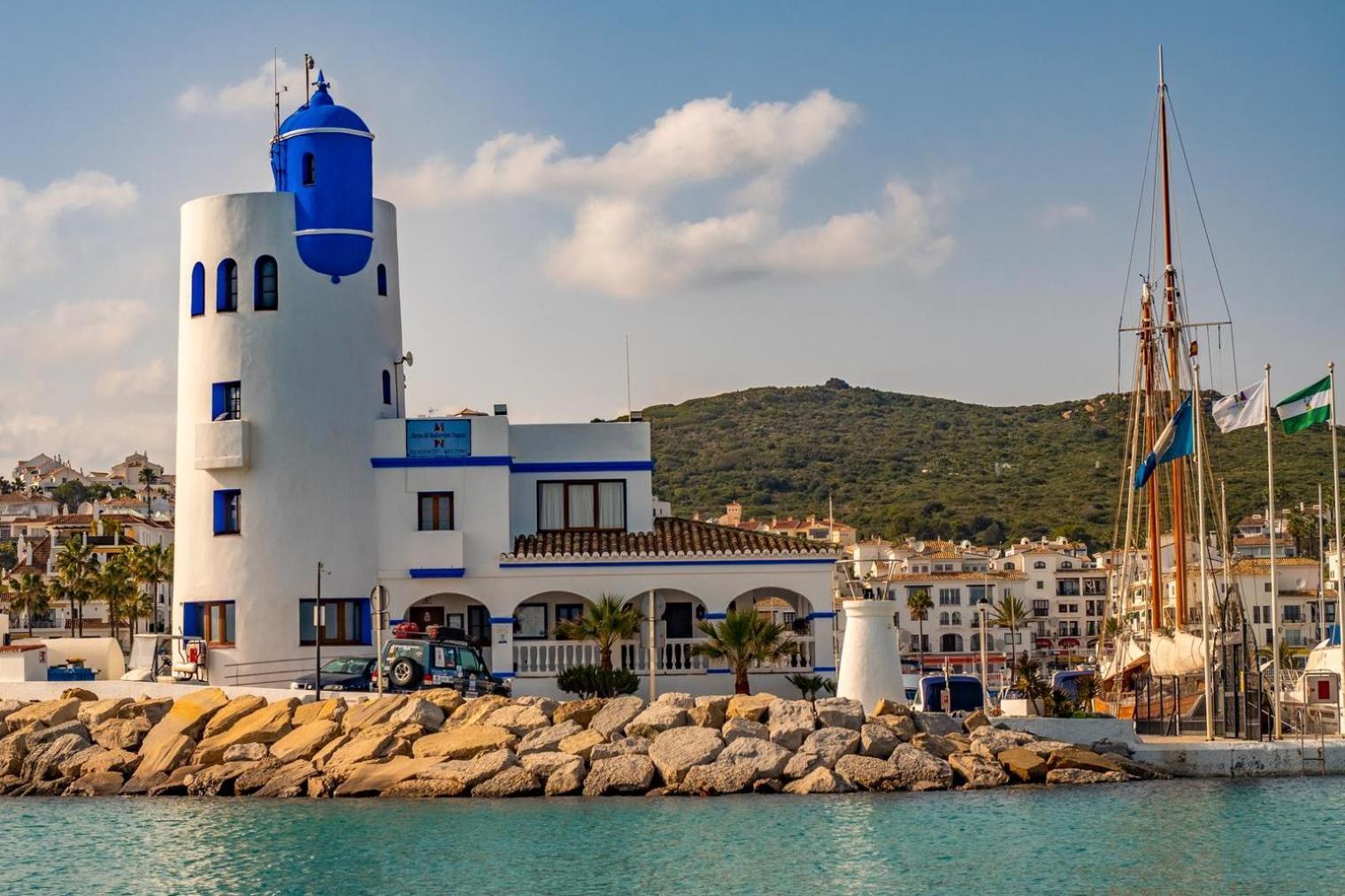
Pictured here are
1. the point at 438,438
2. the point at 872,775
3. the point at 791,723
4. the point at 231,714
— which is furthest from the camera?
the point at 438,438

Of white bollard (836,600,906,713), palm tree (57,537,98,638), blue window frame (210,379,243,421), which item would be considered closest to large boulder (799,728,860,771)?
white bollard (836,600,906,713)

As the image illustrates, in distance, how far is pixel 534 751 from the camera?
35.1m

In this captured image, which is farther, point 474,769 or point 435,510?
point 435,510

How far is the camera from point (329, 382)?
143ft

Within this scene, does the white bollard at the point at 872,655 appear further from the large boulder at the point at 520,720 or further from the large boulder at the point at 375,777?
the large boulder at the point at 375,777

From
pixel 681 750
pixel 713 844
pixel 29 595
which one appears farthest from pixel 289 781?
pixel 29 595

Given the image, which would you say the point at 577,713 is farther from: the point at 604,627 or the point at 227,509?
the point at 227,509

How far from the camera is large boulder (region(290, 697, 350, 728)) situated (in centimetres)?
3728

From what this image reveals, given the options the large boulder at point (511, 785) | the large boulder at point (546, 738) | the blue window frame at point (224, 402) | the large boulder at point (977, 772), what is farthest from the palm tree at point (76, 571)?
Result: the large boulder at point (977, 772)

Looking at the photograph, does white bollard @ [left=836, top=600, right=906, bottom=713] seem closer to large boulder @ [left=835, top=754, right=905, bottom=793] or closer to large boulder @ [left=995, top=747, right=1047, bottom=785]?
large boulder @ [left=835, top=754, right=905, bottom=793]

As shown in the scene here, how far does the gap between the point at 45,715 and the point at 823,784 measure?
1749 cm

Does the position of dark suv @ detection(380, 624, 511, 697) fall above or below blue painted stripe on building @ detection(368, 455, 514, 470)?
below

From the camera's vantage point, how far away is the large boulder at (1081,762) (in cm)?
3422

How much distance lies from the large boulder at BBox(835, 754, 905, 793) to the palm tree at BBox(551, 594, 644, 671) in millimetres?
9380
